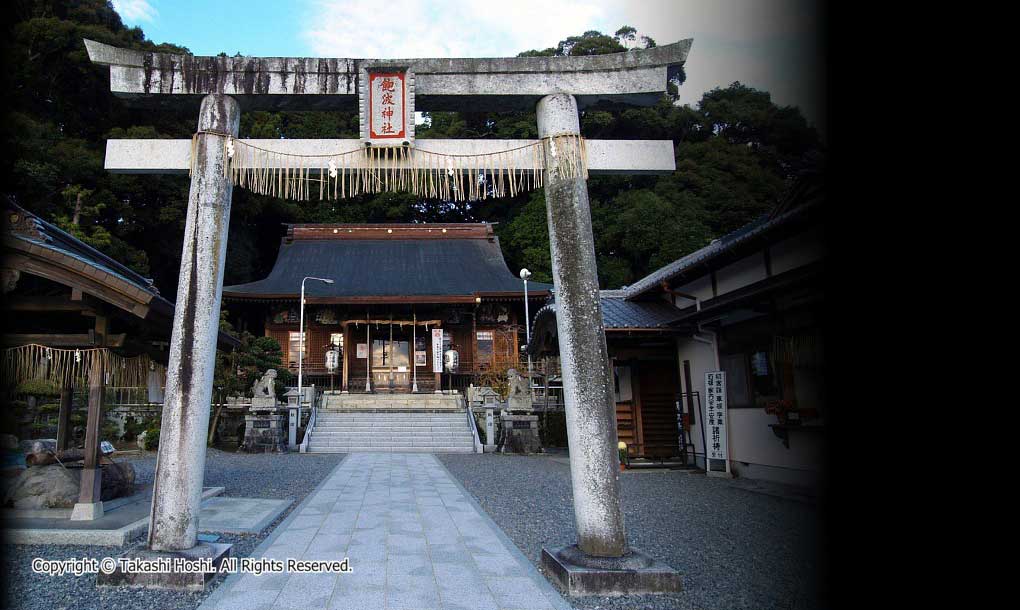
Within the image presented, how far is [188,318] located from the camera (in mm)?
4449

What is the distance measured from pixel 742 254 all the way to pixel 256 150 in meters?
7.36

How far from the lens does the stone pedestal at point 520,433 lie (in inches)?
620

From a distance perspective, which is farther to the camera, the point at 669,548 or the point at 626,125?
the point at 626,125

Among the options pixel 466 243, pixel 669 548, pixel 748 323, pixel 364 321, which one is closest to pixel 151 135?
pixel 364 321

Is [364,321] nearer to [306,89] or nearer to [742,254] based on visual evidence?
[742,254]

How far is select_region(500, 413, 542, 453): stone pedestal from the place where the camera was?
15.7m

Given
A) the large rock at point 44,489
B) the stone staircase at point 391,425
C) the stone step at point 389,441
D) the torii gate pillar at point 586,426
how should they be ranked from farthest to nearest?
1. the stone step at point 389,441
2. the stone staircase at point 391,425
3. the large rock at point 44,489
4. the torii gate pillar at point 586,426

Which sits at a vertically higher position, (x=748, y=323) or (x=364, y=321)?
(x=364, y=321)

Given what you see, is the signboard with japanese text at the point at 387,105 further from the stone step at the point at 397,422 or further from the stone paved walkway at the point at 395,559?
the stone step at the point at 397,422

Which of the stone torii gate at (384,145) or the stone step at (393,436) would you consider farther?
the stone step at (393,436)

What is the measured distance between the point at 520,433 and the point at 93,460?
10985 mm

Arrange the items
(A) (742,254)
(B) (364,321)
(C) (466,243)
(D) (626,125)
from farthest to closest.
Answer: (D) (626,125), (C) (466,243), (B) (364,321), (A) (742,254)

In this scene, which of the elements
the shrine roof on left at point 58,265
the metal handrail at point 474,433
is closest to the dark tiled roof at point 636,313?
the metal handrail at point 474,433

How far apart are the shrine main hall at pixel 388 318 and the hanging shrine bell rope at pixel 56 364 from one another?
604 inches
